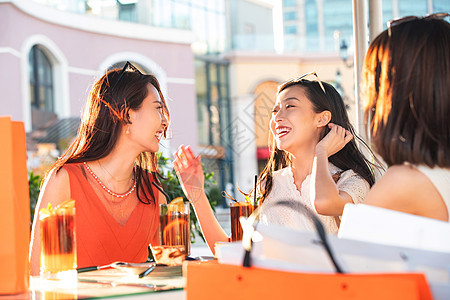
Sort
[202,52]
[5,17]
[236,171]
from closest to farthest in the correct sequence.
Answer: [5,17]
[236,171]
[202,52]

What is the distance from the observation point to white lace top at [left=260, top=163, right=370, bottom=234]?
212cm

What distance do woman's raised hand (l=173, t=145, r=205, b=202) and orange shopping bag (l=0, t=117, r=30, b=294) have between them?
2.48 ft

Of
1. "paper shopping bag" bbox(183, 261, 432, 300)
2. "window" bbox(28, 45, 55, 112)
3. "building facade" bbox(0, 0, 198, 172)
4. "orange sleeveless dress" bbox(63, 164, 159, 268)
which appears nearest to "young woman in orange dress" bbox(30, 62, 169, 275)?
"orange sleeveless dress" bbox(63, 164, 159, 268)

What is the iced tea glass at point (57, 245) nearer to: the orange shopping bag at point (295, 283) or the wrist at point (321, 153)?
the orange shopping bag at point (295, 283)

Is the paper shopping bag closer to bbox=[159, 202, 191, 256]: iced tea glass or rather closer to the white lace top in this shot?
bbox=[159, 202, 191, 256]: iced tea glass

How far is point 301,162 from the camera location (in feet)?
7.80

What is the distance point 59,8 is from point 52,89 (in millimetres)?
2024

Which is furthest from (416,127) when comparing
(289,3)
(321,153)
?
(289,3)

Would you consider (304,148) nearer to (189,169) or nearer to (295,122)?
(295,122)

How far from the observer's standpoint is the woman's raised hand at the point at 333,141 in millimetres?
1993

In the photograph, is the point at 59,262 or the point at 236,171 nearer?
the point at 59,262

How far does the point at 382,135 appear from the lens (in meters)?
1.27

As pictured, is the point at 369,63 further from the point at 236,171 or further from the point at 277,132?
the point at 236,171

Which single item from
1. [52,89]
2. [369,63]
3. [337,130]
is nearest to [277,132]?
[337,130]
